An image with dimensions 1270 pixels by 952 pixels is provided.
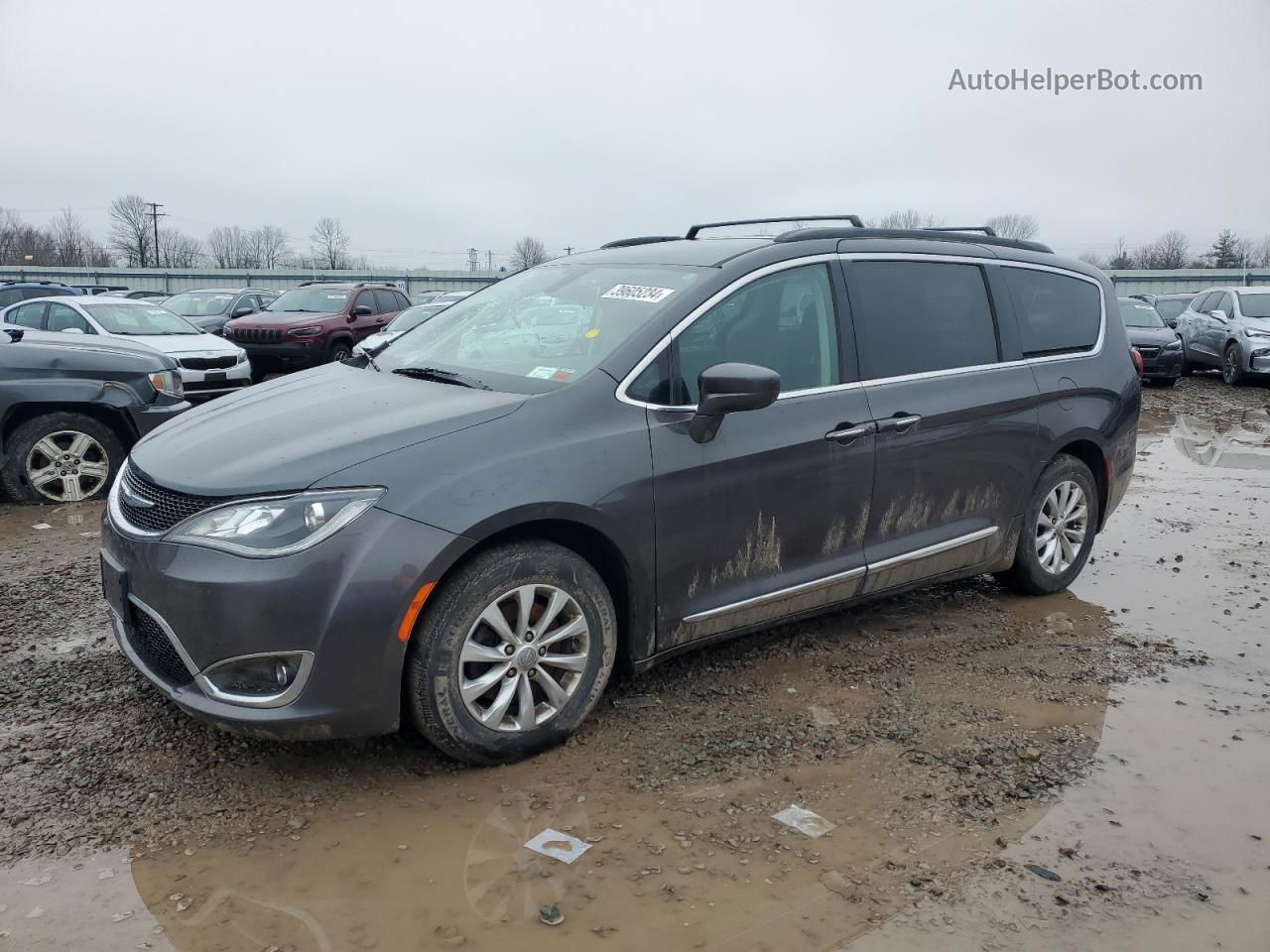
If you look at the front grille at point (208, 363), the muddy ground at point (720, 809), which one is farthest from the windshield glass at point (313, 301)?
the muddy ground at point (720, 809)

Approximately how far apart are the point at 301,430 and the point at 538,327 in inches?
44.4

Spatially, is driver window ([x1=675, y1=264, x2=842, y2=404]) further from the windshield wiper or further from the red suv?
the red suv

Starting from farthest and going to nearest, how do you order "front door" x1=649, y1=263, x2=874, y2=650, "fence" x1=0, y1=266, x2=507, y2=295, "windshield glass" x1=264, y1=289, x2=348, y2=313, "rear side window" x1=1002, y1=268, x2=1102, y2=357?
"fence" x1=0, y1=266, x2=507, y2=295 < "windshield glass" x1=264, y1=289, x2=348, y2=313 < "rear side window" x1=1002, y1=268, x2=1102, y2=357 < "front door" x1=649, y1=263, x2=874, y2=650

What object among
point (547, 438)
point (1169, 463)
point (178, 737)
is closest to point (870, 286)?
point (547, 438)

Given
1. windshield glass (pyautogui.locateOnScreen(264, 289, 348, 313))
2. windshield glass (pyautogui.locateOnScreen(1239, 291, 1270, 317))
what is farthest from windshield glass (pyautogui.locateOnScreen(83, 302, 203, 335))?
windshield glass (pyautogui.locateOnScreen(1239, 291, 1270, 317))

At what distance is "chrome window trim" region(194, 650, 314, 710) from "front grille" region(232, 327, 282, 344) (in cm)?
1412

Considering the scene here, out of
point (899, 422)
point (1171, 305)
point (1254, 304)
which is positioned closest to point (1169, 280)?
point (1171, 305)

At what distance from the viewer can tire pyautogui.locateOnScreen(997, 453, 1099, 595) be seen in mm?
5066

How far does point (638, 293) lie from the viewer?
157 inches

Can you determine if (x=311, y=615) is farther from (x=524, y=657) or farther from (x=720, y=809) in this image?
(x=720, y=809)

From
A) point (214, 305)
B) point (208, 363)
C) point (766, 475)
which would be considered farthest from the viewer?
point (214, 305)

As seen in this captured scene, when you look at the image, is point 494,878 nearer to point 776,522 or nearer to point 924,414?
point 776,522

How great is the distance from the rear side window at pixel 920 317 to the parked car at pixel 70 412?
553cm

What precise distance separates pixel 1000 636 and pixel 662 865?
2.57 meters
